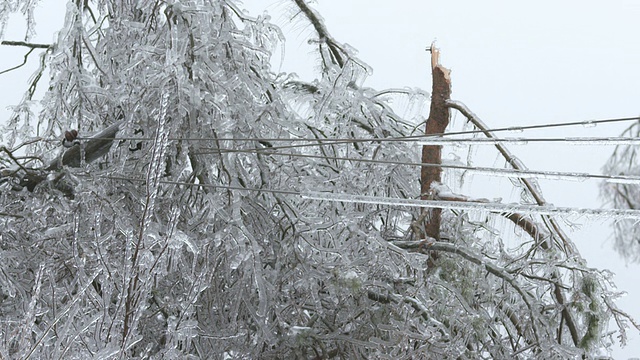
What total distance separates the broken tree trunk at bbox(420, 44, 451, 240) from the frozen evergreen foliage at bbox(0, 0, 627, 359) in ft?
0.80

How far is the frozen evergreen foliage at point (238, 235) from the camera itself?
293cm

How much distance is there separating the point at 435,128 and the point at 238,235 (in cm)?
151

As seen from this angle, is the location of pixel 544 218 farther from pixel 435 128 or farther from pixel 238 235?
pixel 238 235

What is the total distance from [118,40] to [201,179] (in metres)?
0.89

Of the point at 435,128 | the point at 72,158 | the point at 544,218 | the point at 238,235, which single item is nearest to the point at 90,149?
the point at 72,158

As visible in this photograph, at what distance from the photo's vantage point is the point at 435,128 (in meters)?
4.02

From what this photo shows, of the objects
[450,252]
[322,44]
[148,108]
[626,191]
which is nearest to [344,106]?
[322,44]

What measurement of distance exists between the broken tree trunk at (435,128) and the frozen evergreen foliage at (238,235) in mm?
243

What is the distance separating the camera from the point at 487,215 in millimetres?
4074

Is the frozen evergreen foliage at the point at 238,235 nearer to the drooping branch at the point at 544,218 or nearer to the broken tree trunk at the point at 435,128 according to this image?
the drooping branch at the point at 544,218

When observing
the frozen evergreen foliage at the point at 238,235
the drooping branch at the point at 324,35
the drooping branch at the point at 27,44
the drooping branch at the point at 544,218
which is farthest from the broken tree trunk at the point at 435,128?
the drooping branch at the point at 27,44

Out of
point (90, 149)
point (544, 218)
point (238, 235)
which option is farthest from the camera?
point (544, 218)

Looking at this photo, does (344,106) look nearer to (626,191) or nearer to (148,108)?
(148,108)

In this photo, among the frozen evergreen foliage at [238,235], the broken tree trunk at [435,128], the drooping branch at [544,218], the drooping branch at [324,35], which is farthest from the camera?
the drooping branch at [324,35]
